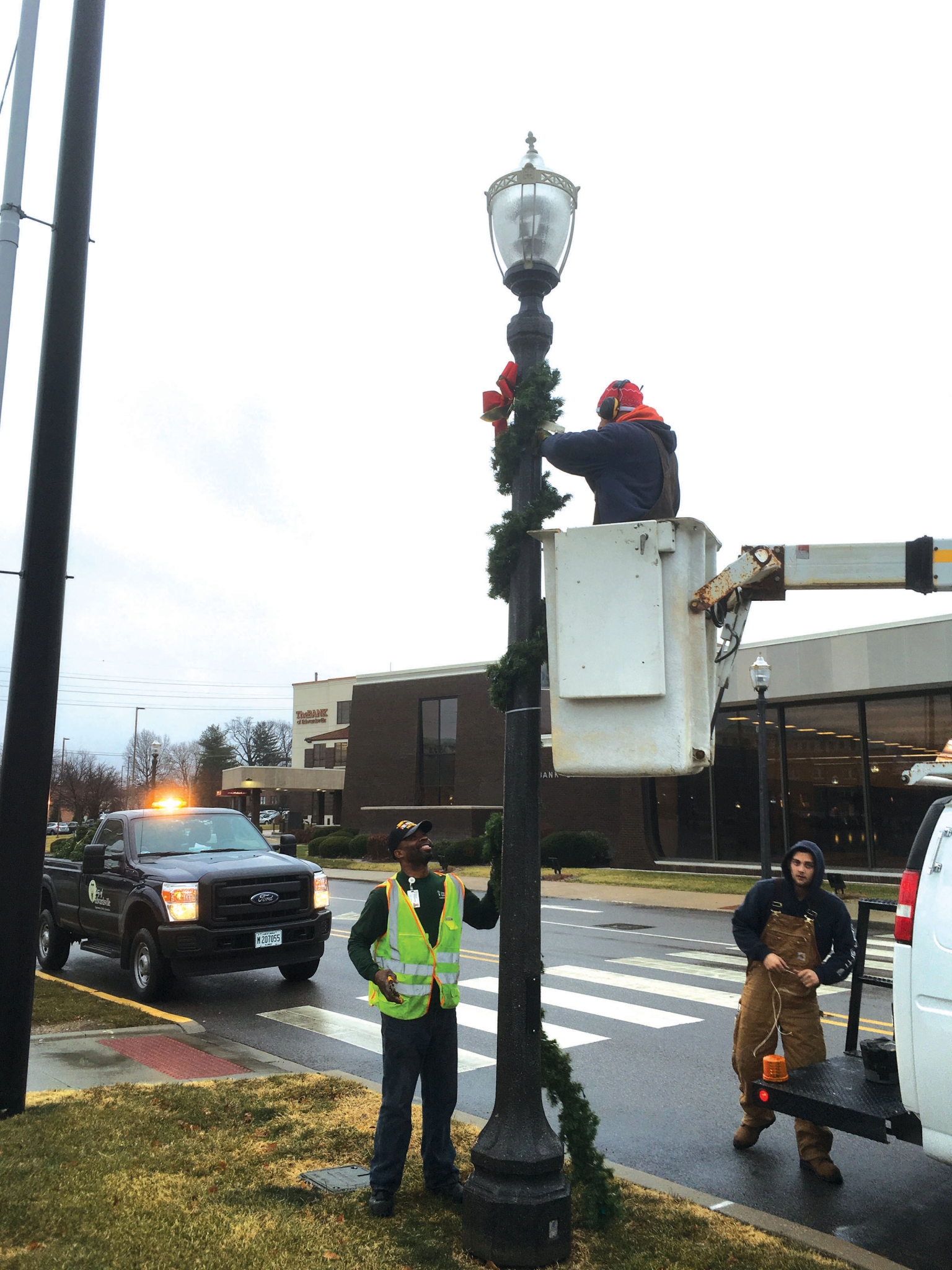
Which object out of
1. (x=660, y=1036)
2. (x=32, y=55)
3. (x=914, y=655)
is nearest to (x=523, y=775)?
(x=660, y=1036)

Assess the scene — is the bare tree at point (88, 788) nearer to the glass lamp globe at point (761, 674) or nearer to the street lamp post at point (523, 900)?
the glass lamp globe at point (761, 674)

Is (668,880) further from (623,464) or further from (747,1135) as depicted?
(623,464)

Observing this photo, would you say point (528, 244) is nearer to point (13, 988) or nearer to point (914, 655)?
point (13, 988)

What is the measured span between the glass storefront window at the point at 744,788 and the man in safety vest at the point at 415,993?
24.3 meters

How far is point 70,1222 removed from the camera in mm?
4496

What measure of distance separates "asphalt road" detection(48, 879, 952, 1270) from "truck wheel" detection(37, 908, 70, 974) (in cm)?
26

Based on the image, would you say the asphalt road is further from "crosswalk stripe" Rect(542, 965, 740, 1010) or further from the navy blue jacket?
the navy blue jacket

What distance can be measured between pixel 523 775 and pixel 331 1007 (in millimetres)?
6838

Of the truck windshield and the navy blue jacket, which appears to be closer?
the navy blue jacket

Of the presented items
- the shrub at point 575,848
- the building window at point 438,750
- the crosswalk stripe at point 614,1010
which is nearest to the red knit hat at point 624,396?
the crosswalk stripe at point 614,1010

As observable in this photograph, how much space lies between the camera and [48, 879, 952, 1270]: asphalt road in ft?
17.7

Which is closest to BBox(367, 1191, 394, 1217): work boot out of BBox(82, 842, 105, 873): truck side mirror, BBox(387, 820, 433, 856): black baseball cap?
BBox(387, 820, 433, 856): black baseball cap

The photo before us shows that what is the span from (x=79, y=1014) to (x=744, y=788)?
890 inches

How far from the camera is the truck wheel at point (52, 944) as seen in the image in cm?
1301
